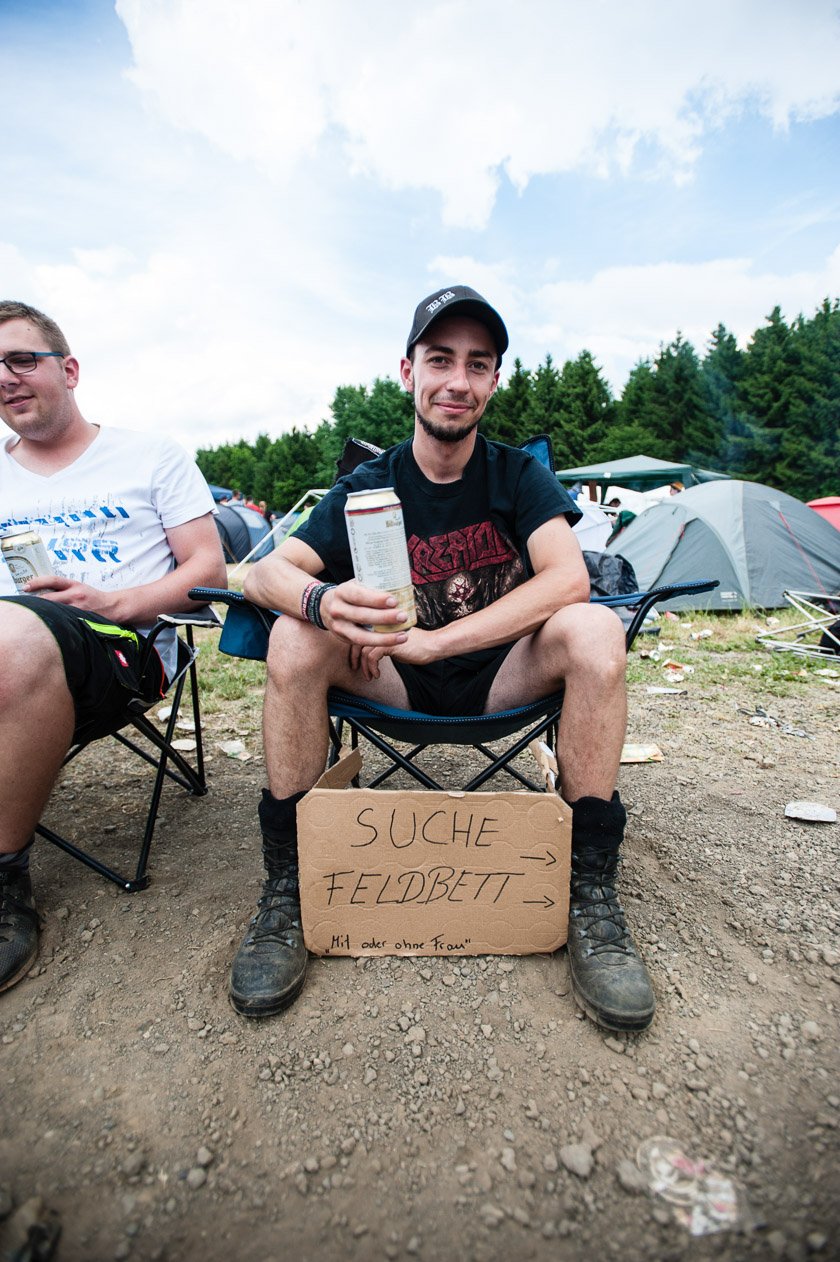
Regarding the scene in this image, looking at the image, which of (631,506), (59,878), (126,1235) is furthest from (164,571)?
(631,506)

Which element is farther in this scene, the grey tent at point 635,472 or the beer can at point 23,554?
the grey tent at point 635,472

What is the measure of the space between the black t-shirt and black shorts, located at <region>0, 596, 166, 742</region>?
1.95ft

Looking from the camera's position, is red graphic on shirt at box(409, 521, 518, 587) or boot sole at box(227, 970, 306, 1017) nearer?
boot sole at box(227, 970, 306, 1017)

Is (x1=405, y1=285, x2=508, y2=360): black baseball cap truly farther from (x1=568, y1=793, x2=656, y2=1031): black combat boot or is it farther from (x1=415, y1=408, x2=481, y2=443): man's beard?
(x1=568, y1=793, x2=656, y2=1031): black combat boot

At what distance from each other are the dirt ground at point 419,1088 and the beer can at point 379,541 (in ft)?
3.16

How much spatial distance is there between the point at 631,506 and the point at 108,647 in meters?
17.1

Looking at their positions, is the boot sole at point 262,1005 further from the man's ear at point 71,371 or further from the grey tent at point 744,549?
the grey tent at point 744,549

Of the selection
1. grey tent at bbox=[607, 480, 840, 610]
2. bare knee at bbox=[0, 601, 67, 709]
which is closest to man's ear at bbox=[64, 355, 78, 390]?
bare knee at bbox=[0, 601, 67, 709]

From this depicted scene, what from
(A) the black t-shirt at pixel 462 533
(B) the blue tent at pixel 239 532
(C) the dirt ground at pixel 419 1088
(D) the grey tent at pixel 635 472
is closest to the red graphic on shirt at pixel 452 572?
(A) the black t-shirt at pixel 462 533

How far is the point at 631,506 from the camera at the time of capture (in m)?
17.1

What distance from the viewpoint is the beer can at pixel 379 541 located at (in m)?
1.32

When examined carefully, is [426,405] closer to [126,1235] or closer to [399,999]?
[399,999]

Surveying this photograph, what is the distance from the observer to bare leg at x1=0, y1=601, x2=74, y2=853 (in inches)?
57.7

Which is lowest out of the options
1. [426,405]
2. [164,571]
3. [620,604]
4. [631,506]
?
[631,506]
